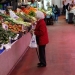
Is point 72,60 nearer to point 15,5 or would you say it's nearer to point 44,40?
point 44,40

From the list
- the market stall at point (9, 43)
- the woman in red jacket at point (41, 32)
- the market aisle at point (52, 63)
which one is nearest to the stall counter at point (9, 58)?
the market stall at point (9, 43)

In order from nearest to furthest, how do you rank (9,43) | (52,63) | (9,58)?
(9,43) < (9,58) < (52,63)

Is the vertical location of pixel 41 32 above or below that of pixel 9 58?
above

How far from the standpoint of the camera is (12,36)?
3.84 metres

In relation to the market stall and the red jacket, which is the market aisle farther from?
the red jacket

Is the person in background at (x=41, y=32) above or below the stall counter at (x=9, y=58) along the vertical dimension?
above

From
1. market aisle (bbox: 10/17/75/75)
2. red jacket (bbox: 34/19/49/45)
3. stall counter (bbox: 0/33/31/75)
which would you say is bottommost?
market aisle (bbox: 10/17/75/75)

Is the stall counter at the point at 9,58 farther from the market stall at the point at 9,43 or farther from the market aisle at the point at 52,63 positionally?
the market aisle at the point at 52,63

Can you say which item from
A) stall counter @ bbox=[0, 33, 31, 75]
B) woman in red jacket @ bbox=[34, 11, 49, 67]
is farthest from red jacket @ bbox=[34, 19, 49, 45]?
stall counter @ bbox=[0, 33, 31, 75]

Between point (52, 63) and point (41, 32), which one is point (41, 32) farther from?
point (52, 63)

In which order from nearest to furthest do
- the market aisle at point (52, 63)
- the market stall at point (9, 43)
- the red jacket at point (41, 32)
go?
the market stall at point (9, 43), the market aisle at point (52, 63), the red jacket at point (41, 32)

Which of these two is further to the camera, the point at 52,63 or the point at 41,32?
the point at 52,63

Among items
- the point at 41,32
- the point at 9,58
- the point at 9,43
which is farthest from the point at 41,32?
the point at 9,43

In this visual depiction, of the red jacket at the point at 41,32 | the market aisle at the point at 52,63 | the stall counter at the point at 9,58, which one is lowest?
the market aisle at the point at 52,63
